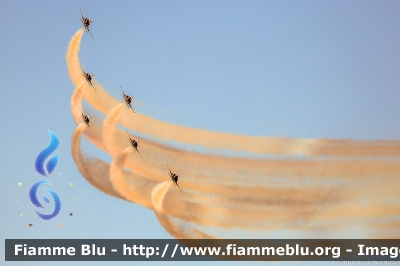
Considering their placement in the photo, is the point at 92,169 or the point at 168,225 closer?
the point at 168,225

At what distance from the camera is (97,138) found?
31.4 metres

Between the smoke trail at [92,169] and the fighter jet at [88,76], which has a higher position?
the fighter jet at [88,76]

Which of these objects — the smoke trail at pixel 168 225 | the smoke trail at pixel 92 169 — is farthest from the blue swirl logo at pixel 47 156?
the smoke trail at pixel 168 225

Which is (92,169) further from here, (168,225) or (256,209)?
(256,209)

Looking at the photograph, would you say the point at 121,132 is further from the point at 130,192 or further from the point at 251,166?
the point at 251,166

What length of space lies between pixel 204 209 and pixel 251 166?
9.76 feet

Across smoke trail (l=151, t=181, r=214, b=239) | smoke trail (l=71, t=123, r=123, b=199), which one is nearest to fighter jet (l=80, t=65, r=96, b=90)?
smoke trail (l=71, t=123, r=123, b=199)

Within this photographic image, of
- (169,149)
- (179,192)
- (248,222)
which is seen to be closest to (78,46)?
(169,149)

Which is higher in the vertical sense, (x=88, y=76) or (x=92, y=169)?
(x=88, y=76)

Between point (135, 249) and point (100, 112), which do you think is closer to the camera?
point (135, 249)

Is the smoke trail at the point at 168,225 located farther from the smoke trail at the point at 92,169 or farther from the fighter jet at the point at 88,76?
the fighter jet at the point at 88,76

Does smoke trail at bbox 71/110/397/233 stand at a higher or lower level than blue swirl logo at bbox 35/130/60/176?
lower

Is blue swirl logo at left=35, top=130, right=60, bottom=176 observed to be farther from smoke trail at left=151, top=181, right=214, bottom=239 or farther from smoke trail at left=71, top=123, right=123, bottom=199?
smoke trail at left=151, top=181, right=214, bottom=239

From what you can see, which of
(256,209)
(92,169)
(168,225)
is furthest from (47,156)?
(256,209)
